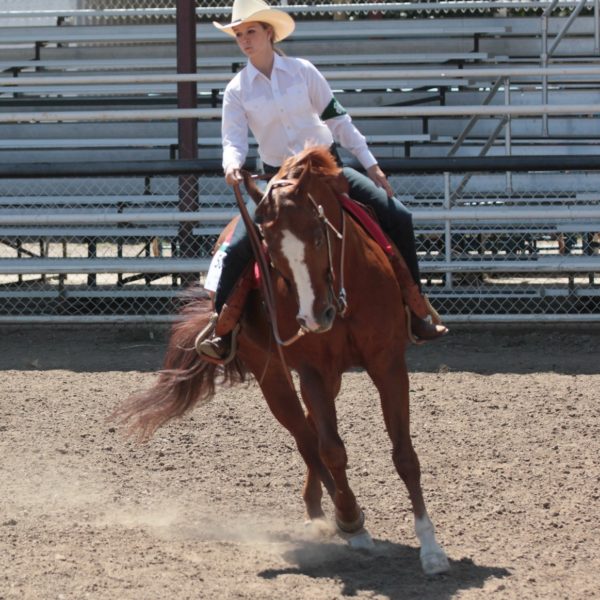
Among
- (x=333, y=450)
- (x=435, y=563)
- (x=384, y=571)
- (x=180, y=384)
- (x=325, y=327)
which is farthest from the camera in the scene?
(x=180, y=384)

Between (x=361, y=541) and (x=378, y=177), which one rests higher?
(x=378, y=177)

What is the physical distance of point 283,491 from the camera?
6.08m

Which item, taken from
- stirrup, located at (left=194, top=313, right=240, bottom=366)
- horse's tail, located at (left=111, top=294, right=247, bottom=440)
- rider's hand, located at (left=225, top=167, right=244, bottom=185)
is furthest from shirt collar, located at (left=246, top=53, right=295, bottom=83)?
horse's tail, located at (left=111, top=294, right=247, bottom=440)

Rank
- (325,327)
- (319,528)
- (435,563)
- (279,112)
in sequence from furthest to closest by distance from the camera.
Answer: (319,528) < (279,112) < (435,563) < (325,327)

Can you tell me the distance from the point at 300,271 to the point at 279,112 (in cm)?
118

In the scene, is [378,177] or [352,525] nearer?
[352,525]

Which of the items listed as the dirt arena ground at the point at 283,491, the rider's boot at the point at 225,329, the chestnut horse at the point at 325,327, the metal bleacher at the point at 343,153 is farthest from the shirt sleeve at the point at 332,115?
the metal bleacher at the point at 343,153

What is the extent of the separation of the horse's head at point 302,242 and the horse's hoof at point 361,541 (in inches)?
47.5

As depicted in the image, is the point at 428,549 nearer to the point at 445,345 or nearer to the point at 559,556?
the point at 559,556

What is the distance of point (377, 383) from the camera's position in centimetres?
504

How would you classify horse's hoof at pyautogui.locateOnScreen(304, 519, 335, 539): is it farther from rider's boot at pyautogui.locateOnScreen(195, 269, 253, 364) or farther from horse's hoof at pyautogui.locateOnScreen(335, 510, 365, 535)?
rider's boot at pyautogui.locateOnScreen(195, 269, 253, 364)

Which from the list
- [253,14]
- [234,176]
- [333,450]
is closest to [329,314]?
[333,450]

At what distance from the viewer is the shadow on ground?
14.8 ft

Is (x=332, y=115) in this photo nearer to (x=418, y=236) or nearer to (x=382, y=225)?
(x=382, y=225)
